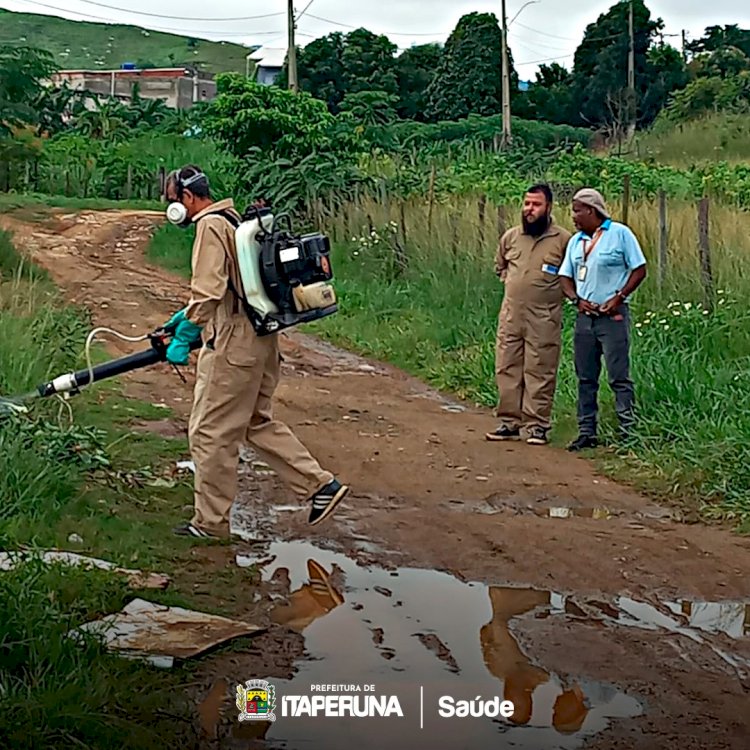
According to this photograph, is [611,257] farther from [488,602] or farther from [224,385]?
[488,602]

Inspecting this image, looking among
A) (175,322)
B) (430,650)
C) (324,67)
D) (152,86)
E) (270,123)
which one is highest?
(152,86)

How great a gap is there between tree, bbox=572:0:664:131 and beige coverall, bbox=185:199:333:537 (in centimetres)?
2829

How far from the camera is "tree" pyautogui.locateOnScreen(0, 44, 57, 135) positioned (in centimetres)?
1917

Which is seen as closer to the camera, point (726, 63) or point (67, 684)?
point (67, 684)

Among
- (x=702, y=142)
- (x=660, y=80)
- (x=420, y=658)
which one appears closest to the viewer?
(x=420, y=658)

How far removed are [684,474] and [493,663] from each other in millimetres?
3088

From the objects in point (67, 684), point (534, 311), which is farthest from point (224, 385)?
point (534, 311)

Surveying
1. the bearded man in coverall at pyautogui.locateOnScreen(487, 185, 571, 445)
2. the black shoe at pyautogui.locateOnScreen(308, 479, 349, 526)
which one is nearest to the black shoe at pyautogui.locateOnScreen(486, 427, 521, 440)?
the bearded man in coverall at pyautogui.locateOnScreen(487, 185, 571, 445)

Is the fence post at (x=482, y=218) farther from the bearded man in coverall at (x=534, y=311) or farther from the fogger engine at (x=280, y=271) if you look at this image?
the fogger engine at (x=280, y=271)

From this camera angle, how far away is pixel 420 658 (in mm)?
4617

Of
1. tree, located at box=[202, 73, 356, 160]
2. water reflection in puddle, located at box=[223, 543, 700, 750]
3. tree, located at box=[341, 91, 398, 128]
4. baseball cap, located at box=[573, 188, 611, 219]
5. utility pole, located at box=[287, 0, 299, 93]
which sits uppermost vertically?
utility pole, located at box=[287, 0, 299, 93]

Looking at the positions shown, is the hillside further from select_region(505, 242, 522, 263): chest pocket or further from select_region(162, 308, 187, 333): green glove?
select_region(162, 308, 187, 333): green glove

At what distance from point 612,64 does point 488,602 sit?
32.3 metres

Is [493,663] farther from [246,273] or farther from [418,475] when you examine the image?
[418,475]
